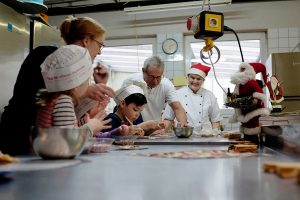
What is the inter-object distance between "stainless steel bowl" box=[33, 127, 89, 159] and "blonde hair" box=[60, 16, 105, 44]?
84 centimetres

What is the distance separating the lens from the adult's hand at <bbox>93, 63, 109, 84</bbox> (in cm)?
187

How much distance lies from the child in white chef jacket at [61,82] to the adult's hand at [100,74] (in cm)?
59

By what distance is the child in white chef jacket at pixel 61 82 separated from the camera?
3.92 ft

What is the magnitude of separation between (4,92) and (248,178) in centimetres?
240

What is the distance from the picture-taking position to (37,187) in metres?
0.55

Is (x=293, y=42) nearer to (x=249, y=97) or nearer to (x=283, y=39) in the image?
(x=283, y=39)

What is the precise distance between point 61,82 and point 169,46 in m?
3.96

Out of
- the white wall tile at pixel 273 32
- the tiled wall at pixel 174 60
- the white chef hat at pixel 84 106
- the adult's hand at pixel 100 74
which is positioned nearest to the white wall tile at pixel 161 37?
the tiled wall at pixel 174 60

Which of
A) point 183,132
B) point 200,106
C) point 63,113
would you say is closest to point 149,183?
point 63,113

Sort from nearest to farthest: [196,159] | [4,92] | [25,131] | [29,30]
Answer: [196,159], [25,131], [4,92], [29,30]

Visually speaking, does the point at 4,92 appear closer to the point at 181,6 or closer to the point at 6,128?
the point at 6,128

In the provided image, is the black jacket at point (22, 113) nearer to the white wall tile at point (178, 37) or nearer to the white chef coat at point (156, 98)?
the white chef coat at point (156, 98)

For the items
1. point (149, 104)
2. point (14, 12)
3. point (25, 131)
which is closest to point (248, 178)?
point (25, 131)

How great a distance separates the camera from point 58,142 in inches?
35.5
